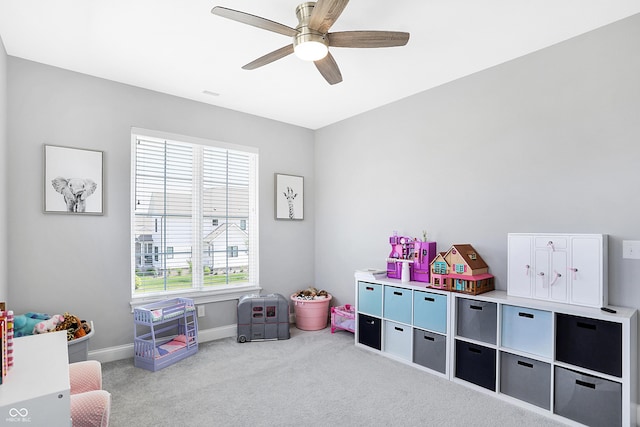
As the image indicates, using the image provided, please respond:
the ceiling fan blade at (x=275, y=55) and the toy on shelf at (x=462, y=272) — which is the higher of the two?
the ceiling fan blade at (x=275, y=55)

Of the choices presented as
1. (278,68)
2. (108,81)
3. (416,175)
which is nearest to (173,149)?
(108,81)

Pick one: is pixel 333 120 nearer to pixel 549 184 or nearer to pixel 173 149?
pixel 173 149

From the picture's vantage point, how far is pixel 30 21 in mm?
2305

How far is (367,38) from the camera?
200cm

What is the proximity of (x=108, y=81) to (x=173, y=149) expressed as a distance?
A: 2.65 feet

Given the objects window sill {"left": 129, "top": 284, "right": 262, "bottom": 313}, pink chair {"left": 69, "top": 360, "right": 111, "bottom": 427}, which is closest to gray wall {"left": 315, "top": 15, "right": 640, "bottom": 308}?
window sill {"left": 129, "top": 284, "right": 262, "bottom": 313}

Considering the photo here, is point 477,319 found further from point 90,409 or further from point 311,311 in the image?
point 90,409

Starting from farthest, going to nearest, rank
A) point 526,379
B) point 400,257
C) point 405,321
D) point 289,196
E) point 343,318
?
point 289,196 → point 343,318 → point 400,257 → point 405,321 → point 526,379

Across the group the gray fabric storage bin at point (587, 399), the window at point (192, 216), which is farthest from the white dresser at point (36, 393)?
the gray fabric storage bin at point (587, 399)

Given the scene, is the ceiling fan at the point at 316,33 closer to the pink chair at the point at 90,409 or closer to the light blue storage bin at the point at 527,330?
the pink chair at the point at 90,409

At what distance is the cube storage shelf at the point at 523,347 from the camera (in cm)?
207

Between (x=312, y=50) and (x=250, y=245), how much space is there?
2684 millimetres

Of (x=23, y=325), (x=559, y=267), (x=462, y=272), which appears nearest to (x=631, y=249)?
(x=559, y=267)

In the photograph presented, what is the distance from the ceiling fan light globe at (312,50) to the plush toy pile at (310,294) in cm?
285
